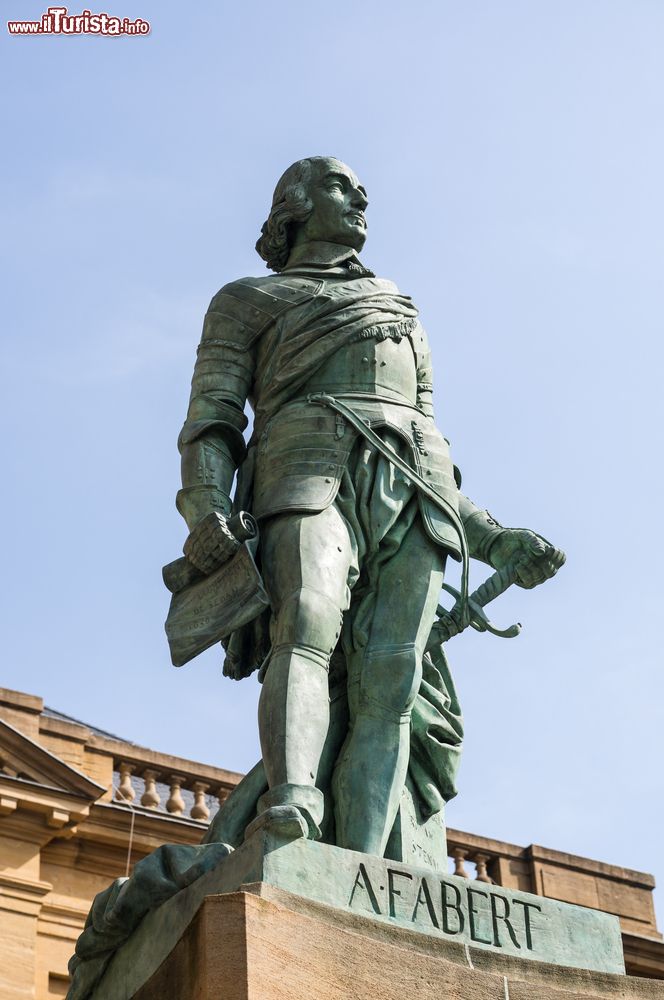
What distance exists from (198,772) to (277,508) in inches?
606

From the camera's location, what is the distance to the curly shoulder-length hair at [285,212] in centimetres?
918

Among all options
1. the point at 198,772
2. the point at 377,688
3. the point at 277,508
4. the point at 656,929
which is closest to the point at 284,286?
the point at 277,508

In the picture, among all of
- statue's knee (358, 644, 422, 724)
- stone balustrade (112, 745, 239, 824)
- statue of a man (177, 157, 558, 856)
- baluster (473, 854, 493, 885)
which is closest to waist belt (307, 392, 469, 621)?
statue of a man (177, 157, 558, 856)

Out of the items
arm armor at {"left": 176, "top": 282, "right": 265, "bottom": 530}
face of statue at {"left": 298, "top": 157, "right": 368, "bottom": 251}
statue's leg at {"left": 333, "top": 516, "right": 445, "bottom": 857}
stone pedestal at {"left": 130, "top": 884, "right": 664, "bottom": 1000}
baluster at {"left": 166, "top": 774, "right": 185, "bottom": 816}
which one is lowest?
stone pedestal at {"left": 130, "top": 884, "right": 664, "bottom": 1000}

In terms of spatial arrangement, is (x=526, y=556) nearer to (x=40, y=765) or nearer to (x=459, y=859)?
(x=40, y=765)

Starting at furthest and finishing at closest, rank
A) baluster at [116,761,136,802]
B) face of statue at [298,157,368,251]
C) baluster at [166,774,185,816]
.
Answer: baluster at [116,761,136,802] < baluster at [166,774,185,816] < face of statue at [298,157,368,251]

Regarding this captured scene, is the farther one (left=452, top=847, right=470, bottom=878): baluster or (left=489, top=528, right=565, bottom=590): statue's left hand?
(left=452, top=847, right=470, bottom=878): baluster

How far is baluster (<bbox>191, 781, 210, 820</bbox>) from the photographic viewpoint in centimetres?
2308

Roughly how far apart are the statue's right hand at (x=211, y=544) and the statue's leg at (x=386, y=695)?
638 mm

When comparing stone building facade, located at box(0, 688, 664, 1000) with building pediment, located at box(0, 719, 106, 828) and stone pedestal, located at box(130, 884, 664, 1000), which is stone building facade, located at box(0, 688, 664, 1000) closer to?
building pediment, located at box(0, 719, 106, 828)

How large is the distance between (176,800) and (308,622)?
15509 millimetres

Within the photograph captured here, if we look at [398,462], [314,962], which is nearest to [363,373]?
[398,462]

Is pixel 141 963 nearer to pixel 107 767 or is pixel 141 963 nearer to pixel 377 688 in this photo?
pixel 377 688

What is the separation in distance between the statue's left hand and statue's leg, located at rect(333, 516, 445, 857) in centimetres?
41
